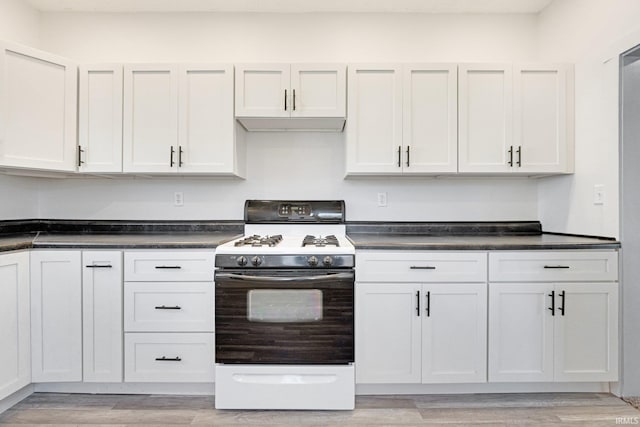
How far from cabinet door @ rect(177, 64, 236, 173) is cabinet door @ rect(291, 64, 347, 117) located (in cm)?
45

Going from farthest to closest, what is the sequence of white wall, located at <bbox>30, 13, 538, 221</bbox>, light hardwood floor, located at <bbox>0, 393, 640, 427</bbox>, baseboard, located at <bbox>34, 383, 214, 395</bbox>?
white wall, located at <bbox>30, 13, 538, 221</bbox>
baseboard, located at <bbox>34, 383, 214, 395</bbox>
light hardwood floor, located at <bbox>0, 393, 640, 427</bbox>

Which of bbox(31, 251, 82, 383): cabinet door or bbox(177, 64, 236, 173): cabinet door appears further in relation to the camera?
bbox(177, 64, 236, 173): cabinet door

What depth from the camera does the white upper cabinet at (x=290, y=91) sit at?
2.52m

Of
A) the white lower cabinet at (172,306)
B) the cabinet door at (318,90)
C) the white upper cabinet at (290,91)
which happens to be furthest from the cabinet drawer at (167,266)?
the cabinet door at (318,90)

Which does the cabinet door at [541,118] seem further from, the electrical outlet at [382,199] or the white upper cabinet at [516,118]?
the electrical outlet at [382,199]

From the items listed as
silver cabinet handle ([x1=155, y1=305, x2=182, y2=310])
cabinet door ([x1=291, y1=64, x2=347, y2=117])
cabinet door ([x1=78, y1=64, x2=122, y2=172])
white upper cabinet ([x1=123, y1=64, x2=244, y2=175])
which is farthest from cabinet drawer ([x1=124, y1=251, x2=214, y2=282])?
cabinet door ([x1=291, y1=64, x2=347, y2=117])

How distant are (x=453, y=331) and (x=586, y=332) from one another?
2.59ft

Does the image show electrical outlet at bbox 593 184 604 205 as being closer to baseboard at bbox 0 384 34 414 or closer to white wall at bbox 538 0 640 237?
white wall at bbox 538 0 640 237

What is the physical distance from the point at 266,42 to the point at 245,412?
2549 mm

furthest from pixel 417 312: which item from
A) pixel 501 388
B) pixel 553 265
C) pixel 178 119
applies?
pixel 178 119

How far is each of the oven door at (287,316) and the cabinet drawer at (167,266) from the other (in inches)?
7.4

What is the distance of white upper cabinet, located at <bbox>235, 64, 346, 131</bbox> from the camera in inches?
99.1

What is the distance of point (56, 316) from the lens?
2209 mm

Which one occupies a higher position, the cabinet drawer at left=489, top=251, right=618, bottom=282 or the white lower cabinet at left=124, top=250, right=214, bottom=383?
the cabinet drawer at left=489, top=251, right=618, bottom=282
